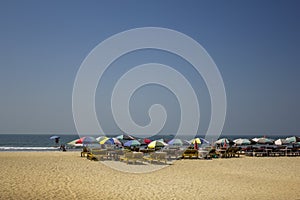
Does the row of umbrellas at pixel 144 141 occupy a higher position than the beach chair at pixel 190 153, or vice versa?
the row of umbrellas at pixel 144 141

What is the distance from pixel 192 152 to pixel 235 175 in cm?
725

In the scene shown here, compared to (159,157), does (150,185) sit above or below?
below

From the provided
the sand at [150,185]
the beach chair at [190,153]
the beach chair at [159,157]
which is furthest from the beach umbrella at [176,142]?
the sand at [150,185]

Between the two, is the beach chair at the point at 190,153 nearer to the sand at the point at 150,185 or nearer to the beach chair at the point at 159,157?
the beach chair at the point at 159,157

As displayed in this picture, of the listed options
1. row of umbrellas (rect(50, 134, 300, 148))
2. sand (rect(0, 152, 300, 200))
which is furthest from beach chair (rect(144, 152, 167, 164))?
sand (rect(0, 152, 300, 200))

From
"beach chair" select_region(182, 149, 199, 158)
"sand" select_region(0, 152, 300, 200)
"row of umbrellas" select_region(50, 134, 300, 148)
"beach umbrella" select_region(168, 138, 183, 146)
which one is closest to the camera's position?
"sand" select_region(0, 152, 300, 200)

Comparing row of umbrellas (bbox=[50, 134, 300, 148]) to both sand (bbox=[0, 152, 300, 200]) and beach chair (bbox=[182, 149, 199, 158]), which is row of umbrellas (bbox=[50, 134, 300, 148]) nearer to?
beach chair (bbox=[182, 149, 199, 158])

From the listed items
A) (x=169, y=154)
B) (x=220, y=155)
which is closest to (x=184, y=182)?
(x=169, y=154)

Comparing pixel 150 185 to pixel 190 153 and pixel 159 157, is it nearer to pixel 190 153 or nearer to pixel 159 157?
pixel 159 157

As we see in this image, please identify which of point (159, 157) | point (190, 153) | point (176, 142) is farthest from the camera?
point (176, 142)

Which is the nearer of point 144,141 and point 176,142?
point 176,142

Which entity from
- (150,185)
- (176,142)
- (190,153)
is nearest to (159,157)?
(190,153)

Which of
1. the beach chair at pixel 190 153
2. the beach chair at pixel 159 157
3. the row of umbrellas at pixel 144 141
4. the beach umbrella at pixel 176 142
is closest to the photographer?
the beach chair at pixel 159 157

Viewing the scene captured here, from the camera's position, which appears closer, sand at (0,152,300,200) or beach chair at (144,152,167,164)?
sand at (0,152,300,200)
